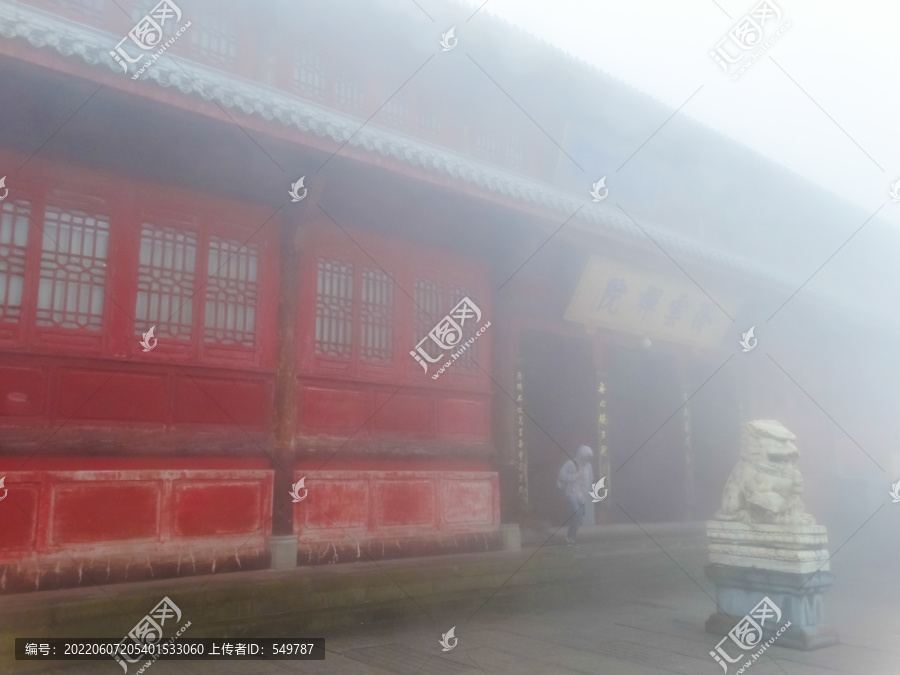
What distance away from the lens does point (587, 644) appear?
495 cm

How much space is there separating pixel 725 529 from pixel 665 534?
13.2 ft

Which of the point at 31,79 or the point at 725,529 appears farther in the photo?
the point at 725,529

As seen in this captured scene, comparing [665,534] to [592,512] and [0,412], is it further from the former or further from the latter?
[0,412]

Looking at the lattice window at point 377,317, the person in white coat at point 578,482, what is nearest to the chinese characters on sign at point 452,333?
the lattice window at point 377,317

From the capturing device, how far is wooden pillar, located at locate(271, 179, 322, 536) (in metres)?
5.57

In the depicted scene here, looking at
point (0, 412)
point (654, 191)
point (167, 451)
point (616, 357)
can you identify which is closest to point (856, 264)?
point (654, 191)

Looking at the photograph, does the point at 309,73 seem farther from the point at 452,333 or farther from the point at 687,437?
the point at 687,437

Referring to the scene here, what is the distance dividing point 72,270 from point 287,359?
1.68 metres

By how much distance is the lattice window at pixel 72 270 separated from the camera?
4.81 meters

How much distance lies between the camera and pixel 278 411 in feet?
18.6

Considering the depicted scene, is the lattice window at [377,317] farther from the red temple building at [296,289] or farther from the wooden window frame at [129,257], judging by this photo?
the wooden window frame at [129,257]

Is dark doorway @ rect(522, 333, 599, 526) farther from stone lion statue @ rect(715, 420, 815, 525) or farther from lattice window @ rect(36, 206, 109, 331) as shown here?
lattice window @ rect(36, 206, 109, 331)

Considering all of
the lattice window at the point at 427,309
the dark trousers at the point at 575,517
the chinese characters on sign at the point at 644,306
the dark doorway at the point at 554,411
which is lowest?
the dark trousers at the point at 575,517

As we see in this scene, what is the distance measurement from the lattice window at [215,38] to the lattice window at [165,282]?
2.12 metres
